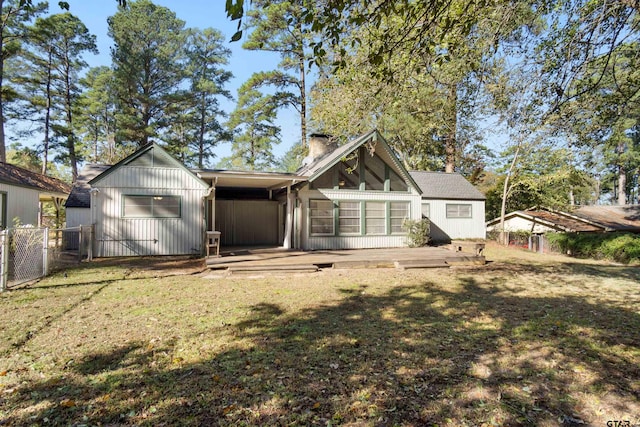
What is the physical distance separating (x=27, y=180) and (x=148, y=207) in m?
6.63

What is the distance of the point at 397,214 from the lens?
14.1 m

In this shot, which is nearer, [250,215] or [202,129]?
[250,215]

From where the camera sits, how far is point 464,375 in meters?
3.33

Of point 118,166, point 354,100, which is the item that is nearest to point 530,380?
point 354,100

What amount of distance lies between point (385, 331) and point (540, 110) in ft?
13.3

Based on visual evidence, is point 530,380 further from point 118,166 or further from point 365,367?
point 118,166

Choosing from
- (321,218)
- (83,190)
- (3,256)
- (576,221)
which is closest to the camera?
(3,256)

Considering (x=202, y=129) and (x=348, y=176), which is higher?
(x=202, y=129)

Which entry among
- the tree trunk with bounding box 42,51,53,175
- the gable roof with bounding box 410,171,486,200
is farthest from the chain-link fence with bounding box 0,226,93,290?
the tree trunk with bounding box 42,51,53,175

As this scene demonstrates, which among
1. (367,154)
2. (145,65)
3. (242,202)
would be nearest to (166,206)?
(242,202)

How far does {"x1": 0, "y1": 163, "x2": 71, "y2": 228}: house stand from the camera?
12.5 m

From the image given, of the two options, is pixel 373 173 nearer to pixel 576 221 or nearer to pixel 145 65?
pixel 576 221

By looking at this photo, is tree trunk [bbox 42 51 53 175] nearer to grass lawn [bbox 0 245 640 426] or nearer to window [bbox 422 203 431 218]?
grass lawn [bbox 0 245 640 426]

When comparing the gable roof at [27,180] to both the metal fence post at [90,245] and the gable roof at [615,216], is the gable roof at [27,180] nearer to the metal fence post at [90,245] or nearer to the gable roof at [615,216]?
the metal fence post at [90,245]
